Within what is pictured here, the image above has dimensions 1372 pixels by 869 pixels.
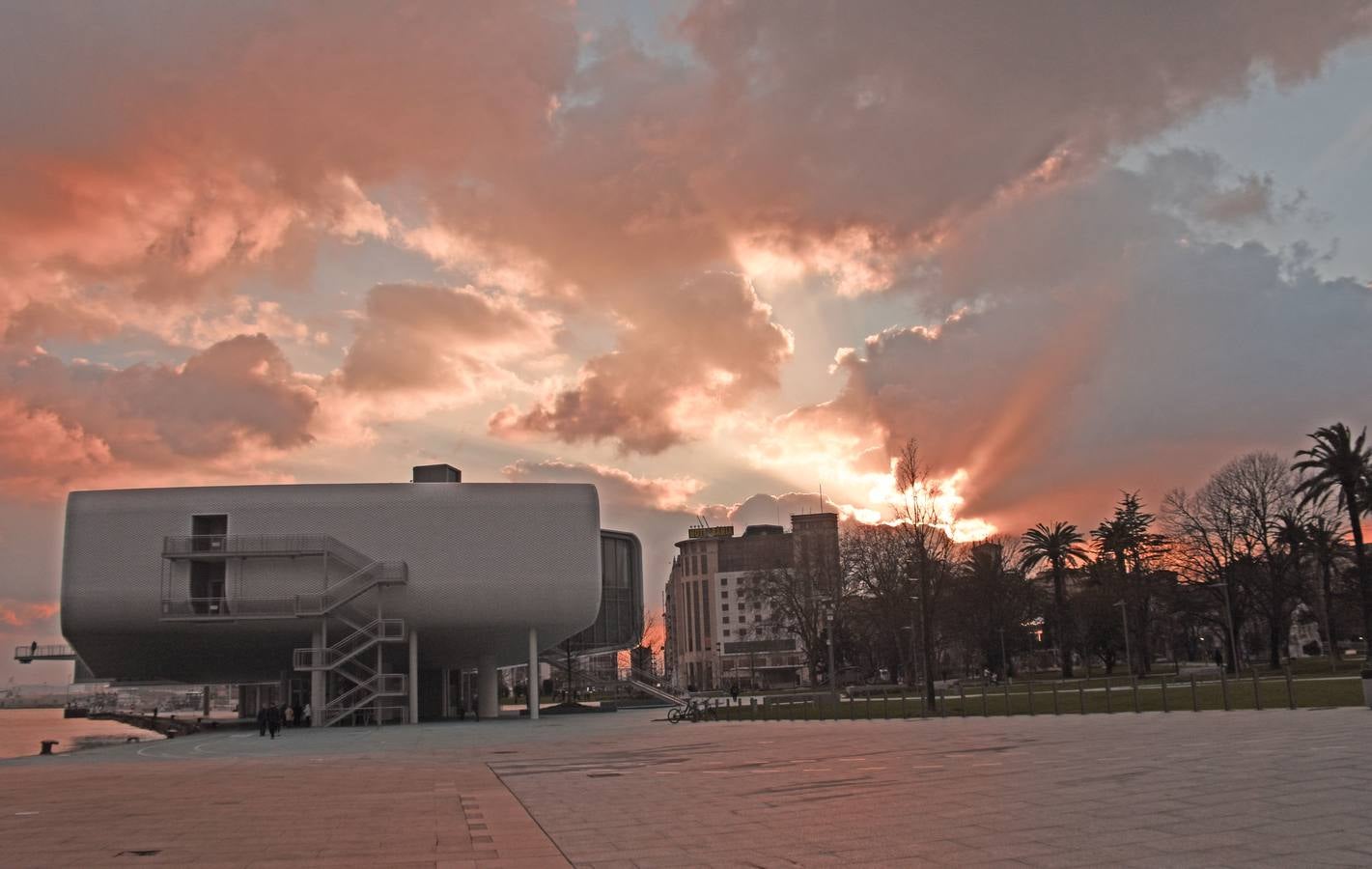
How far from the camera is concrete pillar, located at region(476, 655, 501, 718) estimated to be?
73.3 metres

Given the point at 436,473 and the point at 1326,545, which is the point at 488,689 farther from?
the point at 1326,545

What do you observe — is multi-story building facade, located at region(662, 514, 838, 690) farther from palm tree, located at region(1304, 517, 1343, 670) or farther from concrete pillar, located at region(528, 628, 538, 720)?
palm tree, located at region(1304, 517, 1343, 670)

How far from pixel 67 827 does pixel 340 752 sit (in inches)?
782

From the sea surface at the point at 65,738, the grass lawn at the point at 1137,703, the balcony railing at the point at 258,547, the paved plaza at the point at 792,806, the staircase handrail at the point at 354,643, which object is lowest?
the sea surface at the point at 65,738

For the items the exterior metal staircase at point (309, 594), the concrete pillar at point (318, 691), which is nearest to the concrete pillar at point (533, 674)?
the exterior metal staircase at point (309, 594)

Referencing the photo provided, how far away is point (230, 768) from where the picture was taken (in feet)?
84.6

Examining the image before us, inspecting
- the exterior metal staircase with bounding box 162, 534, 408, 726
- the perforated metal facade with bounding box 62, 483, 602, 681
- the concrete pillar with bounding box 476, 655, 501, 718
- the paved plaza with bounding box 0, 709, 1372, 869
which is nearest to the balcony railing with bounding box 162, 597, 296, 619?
the exterior metal staircase with bounding box 162, 534, 408, 726

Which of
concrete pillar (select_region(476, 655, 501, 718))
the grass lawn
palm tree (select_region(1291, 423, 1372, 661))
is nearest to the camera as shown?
the grass lawn

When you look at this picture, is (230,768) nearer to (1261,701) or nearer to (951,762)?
(951,762)

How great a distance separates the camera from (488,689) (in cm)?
7425

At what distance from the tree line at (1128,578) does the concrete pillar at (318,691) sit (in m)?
28.9

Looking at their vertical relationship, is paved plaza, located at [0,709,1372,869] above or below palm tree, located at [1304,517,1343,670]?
below

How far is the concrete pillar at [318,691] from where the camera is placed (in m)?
58.2

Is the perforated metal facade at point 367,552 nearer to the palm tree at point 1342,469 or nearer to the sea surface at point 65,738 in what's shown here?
the sea surface at point 65,738
